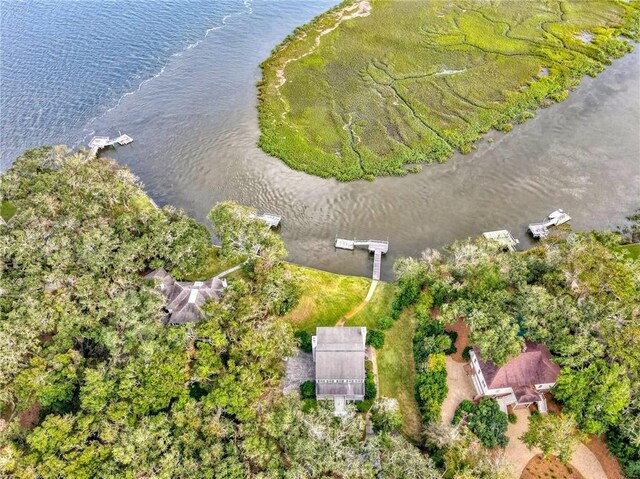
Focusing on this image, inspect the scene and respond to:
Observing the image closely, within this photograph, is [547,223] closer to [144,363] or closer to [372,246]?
[372,246]

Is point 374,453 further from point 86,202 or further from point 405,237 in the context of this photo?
point 86,202

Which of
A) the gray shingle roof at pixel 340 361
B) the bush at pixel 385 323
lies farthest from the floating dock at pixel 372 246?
the gray shingle roof at pixel 340 361

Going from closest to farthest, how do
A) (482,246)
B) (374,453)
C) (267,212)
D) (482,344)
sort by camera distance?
(374,453) < (482,344) < (482,246) < (267,212)

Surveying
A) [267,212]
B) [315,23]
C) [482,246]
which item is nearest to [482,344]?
[482,246]

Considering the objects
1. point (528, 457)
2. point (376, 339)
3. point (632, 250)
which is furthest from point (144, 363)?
point (632, 250)

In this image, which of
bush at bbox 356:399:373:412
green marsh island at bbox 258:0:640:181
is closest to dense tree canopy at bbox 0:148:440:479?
bush at bbox 356:399:373:412

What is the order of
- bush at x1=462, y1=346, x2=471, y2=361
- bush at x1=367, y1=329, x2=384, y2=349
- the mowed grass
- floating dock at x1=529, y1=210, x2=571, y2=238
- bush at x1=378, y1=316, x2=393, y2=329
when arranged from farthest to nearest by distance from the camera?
floating dock at x1=529, y1=210, x2=571, y2=238, bush at x1=378, y1=316, x2=393, y2=329, bush at x1=367, y1=329, x2=384, y2=349, bush at x1=462, y1=346, x2=471, y2=361, the mowed grass

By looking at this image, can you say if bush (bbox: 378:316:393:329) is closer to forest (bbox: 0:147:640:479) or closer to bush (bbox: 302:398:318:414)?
forest (bbox: 0:147:640:479)
